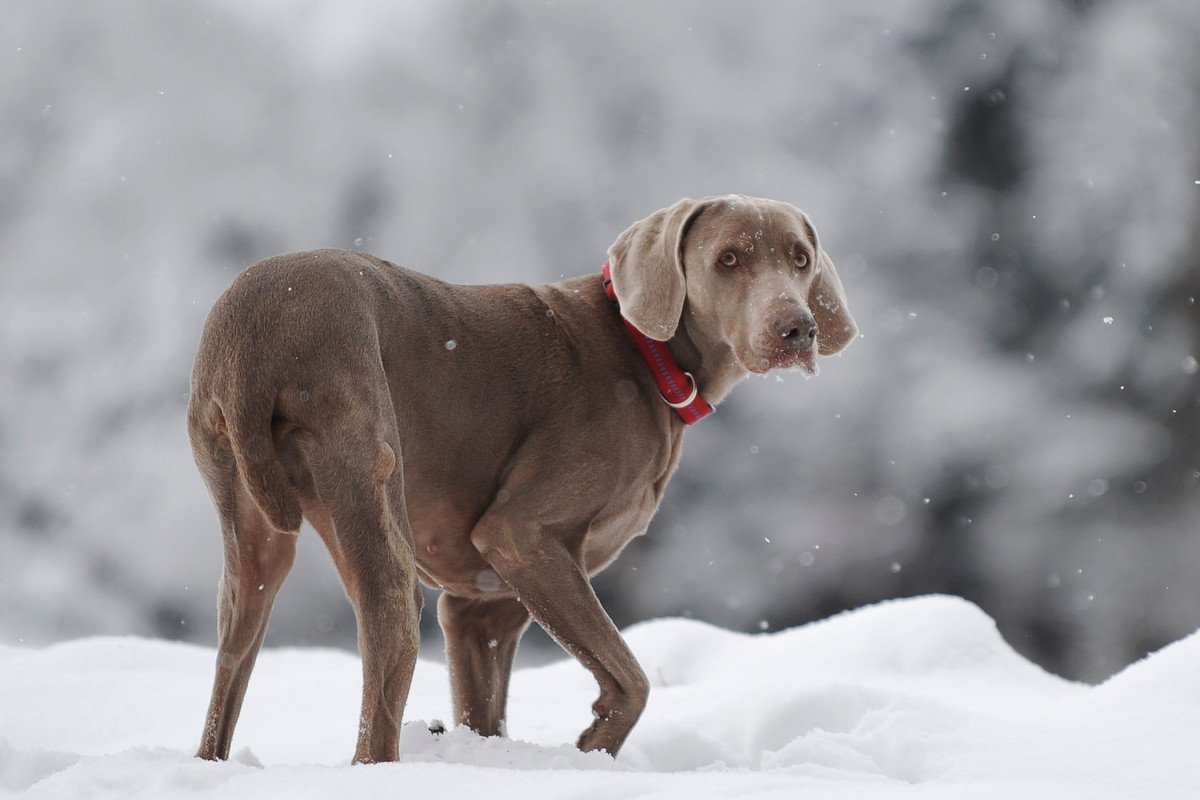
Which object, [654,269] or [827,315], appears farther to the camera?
[827,315]

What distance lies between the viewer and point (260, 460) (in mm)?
2674

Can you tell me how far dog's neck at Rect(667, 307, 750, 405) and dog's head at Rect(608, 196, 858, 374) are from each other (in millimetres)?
40

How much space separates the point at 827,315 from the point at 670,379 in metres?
0.69

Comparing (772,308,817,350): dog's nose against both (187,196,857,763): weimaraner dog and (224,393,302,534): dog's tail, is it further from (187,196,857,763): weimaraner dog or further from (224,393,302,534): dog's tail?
(224,393,302,534): dog's tail

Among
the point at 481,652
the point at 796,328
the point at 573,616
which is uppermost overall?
the point at 796,328

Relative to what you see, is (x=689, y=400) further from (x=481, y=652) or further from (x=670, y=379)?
(x=481, y=652)

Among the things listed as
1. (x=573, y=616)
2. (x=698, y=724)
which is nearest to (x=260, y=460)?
(x=573, y=616)

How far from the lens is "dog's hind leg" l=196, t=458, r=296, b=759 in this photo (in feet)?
9.93

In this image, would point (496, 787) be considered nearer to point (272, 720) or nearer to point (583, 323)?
point (583, 323)

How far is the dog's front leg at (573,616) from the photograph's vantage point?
3371 mm

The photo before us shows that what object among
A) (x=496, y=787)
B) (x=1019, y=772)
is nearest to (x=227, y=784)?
(x=496, y=787)

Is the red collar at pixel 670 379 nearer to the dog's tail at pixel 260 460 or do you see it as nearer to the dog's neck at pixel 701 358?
the dog's neck at pixel 701 358

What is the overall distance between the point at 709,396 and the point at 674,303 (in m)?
0.40

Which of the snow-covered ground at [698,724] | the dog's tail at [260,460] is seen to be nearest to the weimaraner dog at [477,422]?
the dog's tail at [260,460]
